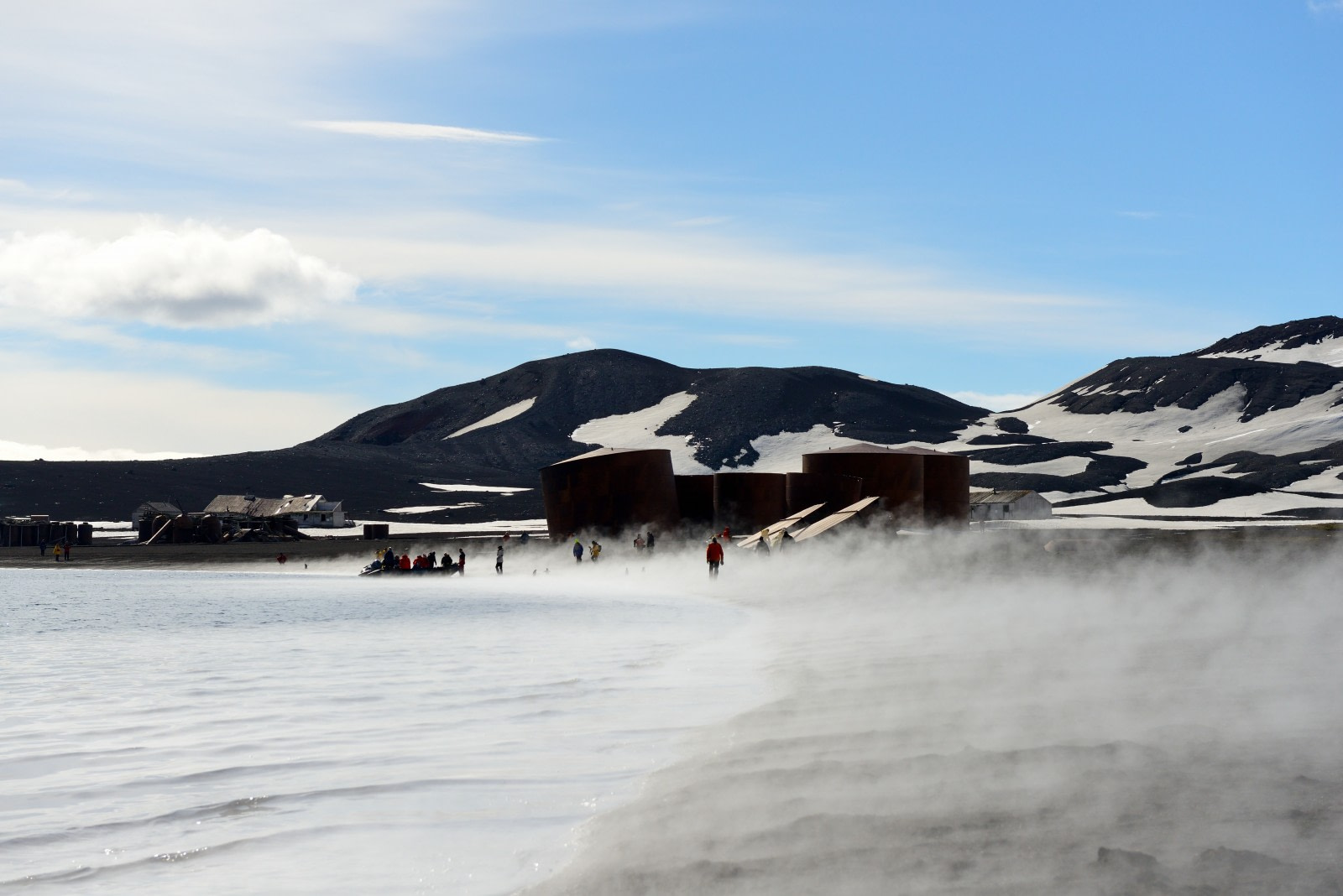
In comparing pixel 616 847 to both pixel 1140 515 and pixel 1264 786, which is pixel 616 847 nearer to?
pixel 1264 786

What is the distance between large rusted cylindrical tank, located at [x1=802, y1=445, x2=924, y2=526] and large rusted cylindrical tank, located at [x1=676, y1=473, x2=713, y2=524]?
5007 millimetres

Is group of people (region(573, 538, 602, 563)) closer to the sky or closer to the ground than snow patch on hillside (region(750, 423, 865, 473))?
closer to the ground

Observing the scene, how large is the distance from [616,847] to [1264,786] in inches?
155

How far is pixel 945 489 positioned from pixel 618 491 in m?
18.8

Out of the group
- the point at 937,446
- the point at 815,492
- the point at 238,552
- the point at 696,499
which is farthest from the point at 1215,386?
the point at 696,499

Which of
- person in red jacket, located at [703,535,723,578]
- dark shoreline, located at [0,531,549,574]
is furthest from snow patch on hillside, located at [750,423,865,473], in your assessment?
person in red jacket, located at [703,535,723,578]

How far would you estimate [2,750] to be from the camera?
418 inches

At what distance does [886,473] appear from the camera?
186ft

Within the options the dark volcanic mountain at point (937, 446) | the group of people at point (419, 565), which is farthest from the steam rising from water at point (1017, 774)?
the dark volcanic mountain at point (937, 446)

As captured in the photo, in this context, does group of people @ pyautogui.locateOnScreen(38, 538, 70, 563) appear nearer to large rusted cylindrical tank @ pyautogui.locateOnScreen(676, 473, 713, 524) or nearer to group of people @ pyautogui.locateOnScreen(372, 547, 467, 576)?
group of people @ pyautogui.locateOnScreen(372, 547, 467, 576)

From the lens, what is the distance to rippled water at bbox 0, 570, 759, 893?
7.20 meters

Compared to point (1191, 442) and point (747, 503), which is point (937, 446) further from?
point (747, 503)

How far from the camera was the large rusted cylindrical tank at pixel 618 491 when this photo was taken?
168 feet

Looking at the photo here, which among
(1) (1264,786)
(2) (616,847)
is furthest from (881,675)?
(2) (616,847)
